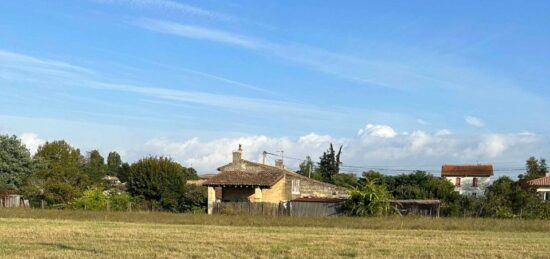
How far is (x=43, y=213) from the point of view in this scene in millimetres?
43188

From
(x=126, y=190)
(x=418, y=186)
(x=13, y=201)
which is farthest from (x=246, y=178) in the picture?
(x=13, y=201)

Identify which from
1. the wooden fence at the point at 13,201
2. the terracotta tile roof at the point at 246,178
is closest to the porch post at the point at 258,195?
the terracotta tile roof at the point at 246,178

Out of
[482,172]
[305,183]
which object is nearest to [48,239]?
[305,183]

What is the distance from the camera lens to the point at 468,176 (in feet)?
367

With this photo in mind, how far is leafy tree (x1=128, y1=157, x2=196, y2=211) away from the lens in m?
62.8

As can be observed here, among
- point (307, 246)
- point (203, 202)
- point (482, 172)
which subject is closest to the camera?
point (307, 246)

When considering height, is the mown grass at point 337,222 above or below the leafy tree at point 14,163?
below

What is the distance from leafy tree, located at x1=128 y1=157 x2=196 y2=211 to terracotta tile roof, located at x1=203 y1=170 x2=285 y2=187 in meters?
3.77

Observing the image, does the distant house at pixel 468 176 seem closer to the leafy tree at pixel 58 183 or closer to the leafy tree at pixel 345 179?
the leafy tree at pixel 345 179

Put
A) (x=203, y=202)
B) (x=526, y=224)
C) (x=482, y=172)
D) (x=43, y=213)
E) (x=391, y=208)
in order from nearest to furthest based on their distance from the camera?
(x=526, y=224) < (x=43, y=213) < (x=391, y=208) < (x=203, y=202) < (x=482, y=172)

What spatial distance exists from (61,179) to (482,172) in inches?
2801

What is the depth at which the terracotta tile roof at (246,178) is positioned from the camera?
60.6 meters

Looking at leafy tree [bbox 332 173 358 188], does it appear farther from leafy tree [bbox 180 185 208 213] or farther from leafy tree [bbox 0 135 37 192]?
leafy tree [bbox 0 135 37 192]

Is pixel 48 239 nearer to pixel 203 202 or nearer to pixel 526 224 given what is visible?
pixel 526 224
